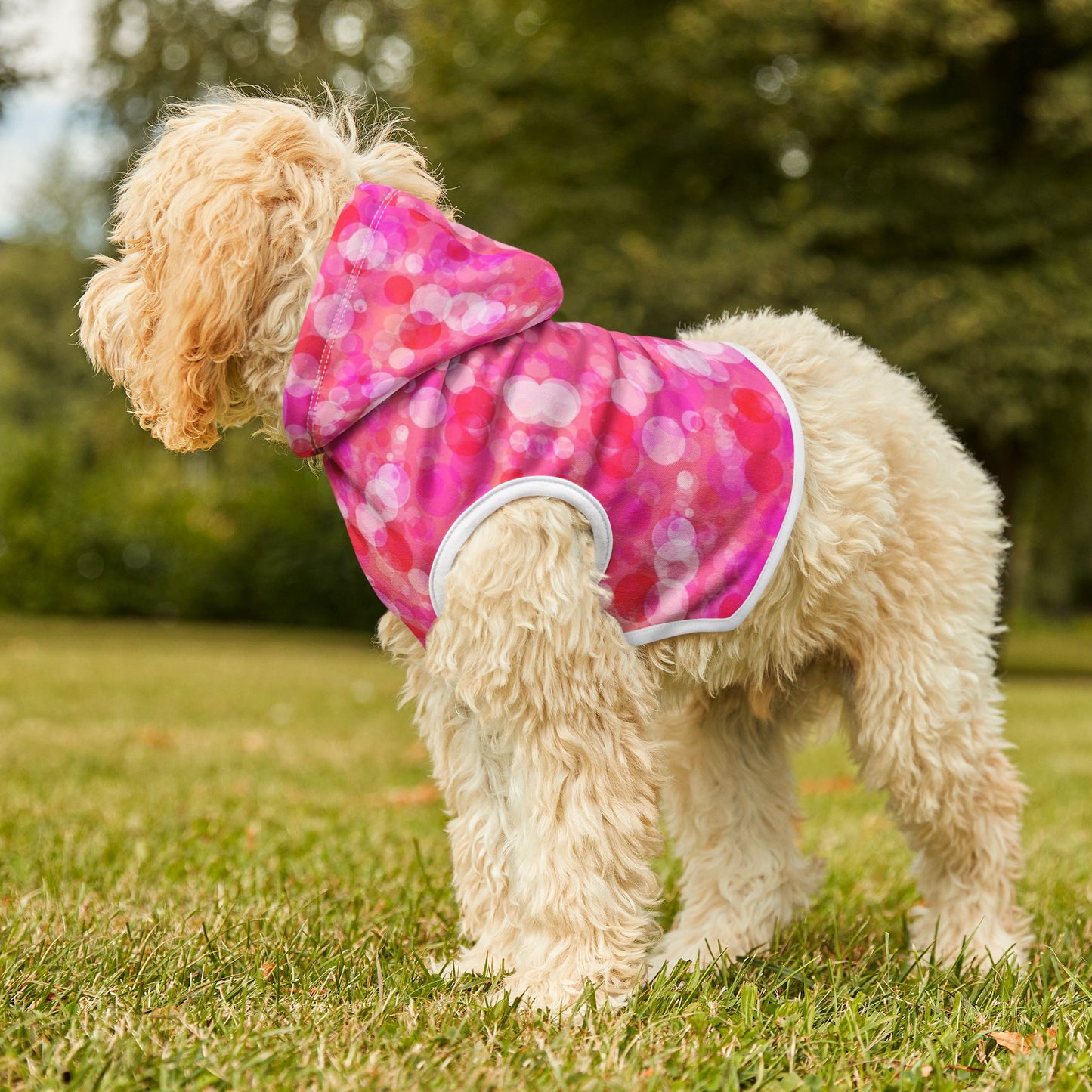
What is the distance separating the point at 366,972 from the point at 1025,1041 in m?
1.45

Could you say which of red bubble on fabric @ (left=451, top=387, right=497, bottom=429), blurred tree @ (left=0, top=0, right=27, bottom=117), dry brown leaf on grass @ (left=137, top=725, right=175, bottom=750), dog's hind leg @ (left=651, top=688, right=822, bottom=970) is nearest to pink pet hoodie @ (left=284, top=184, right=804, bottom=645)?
red bubble on fabric @ (left=451, top=387, right=497, bottom=429)

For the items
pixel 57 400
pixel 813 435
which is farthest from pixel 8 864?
pixel 57 400

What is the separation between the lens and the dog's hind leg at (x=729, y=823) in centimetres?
335

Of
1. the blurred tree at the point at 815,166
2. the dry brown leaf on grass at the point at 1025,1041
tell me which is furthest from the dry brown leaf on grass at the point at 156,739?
the blurred tree at the point at 815,166

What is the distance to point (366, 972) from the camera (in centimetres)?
276

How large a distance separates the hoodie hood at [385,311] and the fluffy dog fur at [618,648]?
4.9 inches

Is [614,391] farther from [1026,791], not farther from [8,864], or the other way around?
[8,864]

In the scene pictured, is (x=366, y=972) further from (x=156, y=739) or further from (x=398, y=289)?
(x=156, y=739)

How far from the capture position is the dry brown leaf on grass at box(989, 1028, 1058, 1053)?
2.41 m

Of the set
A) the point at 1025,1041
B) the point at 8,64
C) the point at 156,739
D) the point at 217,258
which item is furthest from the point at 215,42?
the point at 1025,1041

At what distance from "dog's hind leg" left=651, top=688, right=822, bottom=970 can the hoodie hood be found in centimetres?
133

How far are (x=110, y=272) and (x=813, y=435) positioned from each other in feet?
5.59

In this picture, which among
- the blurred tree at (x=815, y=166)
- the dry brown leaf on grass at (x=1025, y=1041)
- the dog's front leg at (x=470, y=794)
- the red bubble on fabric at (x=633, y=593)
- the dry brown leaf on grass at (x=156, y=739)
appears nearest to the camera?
the dry brown leaf on grass at (x=1025, y=1041)

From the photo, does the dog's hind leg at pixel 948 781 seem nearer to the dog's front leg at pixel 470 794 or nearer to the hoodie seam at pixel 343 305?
the dog's front leg at pixel 470 794
